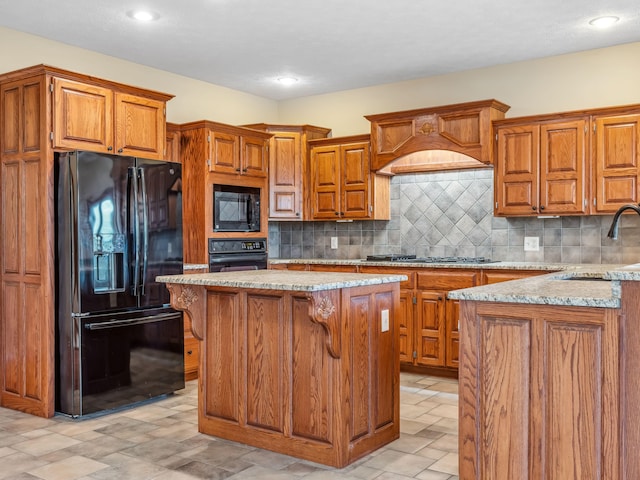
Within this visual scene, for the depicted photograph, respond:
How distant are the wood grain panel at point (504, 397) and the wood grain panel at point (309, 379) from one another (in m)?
0.85

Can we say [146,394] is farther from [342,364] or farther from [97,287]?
[342,364]

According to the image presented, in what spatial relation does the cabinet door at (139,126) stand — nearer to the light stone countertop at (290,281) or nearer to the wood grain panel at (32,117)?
the wood grain panel at (32,117)

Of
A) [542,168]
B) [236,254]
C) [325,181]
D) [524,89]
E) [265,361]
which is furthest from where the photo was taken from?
[325,181]

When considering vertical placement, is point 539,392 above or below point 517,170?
below

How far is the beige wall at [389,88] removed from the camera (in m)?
4.75

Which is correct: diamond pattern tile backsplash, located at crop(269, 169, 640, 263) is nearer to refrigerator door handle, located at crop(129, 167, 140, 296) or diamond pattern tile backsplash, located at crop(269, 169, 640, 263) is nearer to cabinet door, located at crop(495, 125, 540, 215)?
cabinet door, located at crop(495, 125, 540, 215)

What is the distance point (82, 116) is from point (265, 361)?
211cm

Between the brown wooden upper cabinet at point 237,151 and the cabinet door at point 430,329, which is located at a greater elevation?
the brown wooden upper cabinet at point 237,151

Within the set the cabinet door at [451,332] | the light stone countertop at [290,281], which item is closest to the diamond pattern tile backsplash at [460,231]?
the cabinet door at [451,332]

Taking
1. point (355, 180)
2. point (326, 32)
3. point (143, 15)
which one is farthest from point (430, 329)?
point (143, 15)

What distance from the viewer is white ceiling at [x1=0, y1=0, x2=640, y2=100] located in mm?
3965

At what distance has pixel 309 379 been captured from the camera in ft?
9.93

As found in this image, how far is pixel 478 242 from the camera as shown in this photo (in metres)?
5.42

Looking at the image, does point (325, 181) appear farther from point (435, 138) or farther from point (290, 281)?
point (290, 281)
